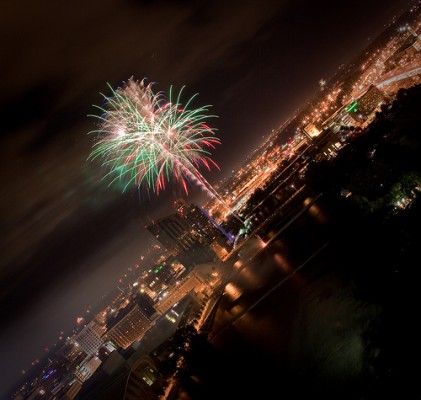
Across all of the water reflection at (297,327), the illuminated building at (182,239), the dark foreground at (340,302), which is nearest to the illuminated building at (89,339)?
the illuminated building at (182,239)

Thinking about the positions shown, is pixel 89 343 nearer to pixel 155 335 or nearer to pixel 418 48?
pixel 155 335

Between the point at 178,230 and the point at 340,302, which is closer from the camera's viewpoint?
the point at 340,302

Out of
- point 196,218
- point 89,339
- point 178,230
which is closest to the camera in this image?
point 196,218

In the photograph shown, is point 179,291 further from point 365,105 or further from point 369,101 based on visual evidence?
point 369,101

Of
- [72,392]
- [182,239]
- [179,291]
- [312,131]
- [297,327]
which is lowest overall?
[72,392]

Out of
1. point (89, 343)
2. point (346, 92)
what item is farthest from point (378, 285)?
point (89, 343)

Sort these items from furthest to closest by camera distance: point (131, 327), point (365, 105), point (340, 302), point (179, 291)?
point (131, 327) → point (179, 291) → point (365, 105) → point (340, 302)

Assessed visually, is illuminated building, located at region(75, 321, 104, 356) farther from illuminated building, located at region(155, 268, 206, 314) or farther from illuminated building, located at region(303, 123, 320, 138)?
illuminated building, located at region(303, 123, 320, 138)

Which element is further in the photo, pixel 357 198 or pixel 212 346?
pixel 212 346

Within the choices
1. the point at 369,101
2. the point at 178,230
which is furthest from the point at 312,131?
the point at 178,230

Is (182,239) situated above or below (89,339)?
above

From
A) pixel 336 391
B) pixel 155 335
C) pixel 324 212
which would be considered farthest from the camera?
pixel 155 335
